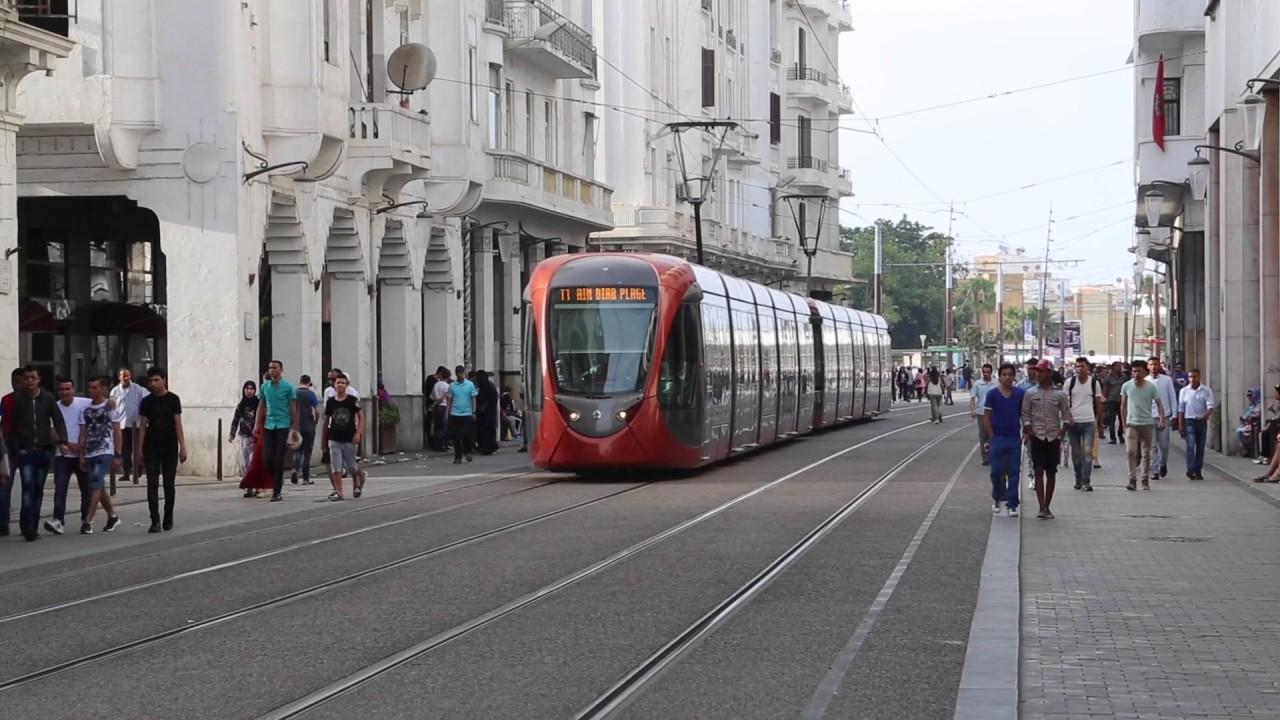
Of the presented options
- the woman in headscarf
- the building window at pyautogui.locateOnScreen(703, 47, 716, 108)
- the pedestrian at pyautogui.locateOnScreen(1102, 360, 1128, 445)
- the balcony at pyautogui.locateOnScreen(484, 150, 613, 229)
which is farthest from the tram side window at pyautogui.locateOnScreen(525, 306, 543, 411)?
the building window at pyautogui.locateOnScreen(703, 47, 716, 108)

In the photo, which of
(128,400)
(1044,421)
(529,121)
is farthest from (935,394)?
(1044,421)

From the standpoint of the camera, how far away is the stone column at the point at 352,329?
119ft

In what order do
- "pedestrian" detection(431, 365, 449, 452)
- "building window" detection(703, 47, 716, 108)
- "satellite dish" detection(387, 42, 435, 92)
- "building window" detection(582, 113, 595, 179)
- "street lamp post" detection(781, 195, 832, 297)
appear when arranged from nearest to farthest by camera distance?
1. "satellite dish" detection(387, 42, 435, 92)
2. "pedestrian" detection(431, 365, 449, 452)
3. "building window" detection(582, 113, 595, 179)
4. "building window" detection(703, 47, 716, 108)
5. "street lamp post" detection(781, 195, 832, 297)

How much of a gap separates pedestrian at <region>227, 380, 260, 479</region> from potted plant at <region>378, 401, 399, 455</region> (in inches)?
381

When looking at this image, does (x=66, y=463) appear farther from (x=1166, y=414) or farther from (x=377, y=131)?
(x=377, y=131)

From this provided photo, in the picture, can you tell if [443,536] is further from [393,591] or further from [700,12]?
[700,12]

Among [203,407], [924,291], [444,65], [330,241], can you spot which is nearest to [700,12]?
[444,65]

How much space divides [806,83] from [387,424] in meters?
45.3

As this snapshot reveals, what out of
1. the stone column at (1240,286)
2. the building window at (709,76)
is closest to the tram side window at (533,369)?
the stone column at (1240,286)

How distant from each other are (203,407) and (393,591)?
16.6 metres

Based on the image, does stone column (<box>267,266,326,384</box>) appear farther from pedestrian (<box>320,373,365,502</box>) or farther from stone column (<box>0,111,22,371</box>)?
stone column (<box>0,111,22,371</box>)

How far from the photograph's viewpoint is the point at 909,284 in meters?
153

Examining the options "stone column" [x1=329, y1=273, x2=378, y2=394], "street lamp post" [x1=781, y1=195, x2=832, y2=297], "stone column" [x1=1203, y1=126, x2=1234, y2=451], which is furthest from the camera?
"street lamp post" [x1=781, y1=195, x2=832, y2=297]

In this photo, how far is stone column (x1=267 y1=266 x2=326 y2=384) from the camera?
33.0m
